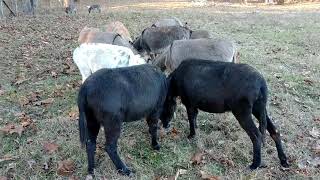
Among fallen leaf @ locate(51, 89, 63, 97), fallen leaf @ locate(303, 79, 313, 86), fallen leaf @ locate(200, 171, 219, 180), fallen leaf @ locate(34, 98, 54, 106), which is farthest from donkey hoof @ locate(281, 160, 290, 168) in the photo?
fallen leaf @ locate(51, 89, 63, 97)

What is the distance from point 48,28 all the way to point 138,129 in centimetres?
874

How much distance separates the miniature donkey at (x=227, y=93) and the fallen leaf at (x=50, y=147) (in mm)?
1471

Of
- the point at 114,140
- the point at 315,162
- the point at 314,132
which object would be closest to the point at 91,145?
the point at 114,140

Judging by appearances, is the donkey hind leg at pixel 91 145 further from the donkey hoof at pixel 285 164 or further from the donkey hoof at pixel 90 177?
the donkey hoof at pixel 285 164

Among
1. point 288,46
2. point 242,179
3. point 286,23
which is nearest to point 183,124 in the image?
point 242,179

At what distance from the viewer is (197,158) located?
15.7ft

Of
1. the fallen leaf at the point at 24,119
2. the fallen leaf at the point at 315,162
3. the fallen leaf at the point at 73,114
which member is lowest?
the fallen leaf at the point at 315,162

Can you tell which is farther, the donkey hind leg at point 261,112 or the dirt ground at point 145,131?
the dirt ground at point 145,131

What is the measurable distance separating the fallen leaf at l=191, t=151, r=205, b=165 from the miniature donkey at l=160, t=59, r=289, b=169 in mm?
445

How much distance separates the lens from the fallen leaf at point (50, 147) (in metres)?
4.91

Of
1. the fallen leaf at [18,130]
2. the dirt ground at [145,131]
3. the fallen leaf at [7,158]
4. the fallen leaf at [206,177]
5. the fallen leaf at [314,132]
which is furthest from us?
the fallen leaf at [314,132]

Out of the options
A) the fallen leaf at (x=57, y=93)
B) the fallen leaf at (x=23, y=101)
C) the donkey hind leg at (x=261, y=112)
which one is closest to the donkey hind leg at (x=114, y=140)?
the donkey hind leg at (x=261, y=112)

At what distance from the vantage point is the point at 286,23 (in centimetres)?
1589

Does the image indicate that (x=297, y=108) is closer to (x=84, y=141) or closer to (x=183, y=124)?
(x=183, y=124)
